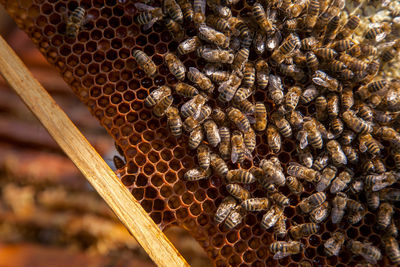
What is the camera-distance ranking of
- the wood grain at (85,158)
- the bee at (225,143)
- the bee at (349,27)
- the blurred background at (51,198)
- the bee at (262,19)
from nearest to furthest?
the wood grain at (85,158)
the bee at (262,19)
the bee at (225,143)
the bee at (349,27)
the blurred background at (51,198)

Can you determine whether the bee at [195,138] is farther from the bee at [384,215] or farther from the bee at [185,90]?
the bee at [384,215]

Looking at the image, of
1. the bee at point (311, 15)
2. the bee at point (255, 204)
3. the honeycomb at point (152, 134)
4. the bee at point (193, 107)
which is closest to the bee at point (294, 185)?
the honeycomb at point (152, 134)

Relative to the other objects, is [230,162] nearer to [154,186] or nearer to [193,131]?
[193,131]

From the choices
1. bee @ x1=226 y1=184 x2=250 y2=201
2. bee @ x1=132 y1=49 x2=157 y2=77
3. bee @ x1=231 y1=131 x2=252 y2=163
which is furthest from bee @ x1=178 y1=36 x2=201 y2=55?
bee @ x1=226 y1=184 x2=250 y2=201

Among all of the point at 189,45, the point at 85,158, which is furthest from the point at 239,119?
the point at 85,158

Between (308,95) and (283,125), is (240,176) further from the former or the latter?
(308,95)

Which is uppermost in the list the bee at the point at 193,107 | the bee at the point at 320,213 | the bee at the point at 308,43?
the bee at the point at 308,43
